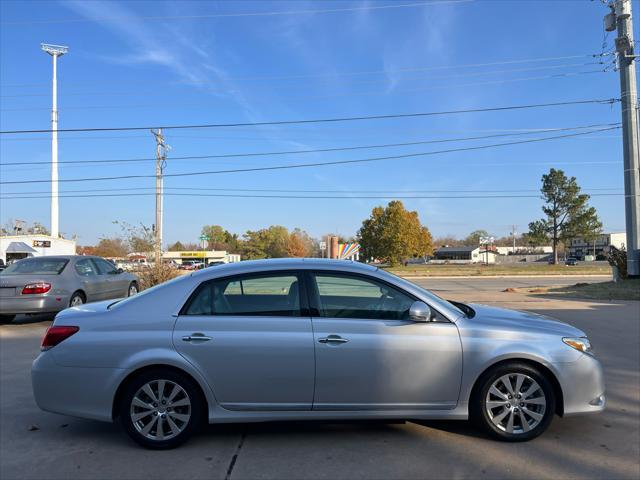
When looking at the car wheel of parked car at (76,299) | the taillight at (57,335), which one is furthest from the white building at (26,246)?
the taillight at (57,335)

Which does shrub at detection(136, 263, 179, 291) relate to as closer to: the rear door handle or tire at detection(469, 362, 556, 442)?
the rear door handle

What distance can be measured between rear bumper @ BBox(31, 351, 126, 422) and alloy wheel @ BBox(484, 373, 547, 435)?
305cm

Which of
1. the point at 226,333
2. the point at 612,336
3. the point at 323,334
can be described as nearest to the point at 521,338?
the point at 323,334

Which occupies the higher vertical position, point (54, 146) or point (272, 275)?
point (54, 146)

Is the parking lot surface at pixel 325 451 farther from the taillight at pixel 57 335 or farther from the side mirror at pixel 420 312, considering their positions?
the side mirror at pixel 420 312

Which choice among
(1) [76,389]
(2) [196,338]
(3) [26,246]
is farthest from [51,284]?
(3) [26,246]

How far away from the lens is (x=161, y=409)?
3719mm

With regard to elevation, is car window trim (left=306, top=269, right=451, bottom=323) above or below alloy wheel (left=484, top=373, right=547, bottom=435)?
above

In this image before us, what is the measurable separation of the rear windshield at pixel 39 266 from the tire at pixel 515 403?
910 cm

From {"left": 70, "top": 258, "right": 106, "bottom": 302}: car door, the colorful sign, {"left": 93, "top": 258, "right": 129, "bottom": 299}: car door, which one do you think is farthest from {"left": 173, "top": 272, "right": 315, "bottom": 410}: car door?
the colorful sign

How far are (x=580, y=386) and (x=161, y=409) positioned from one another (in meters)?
3.47

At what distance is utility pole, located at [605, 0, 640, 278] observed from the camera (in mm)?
19739

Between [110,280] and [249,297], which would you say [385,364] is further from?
[110,280]

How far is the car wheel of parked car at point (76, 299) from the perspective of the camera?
9.64 metres
